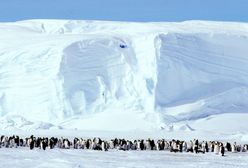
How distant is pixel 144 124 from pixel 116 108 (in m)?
3.66

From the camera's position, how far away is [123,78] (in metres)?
57.3

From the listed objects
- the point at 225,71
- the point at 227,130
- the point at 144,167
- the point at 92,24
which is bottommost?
the point at 144,167

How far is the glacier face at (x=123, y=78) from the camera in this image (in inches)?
2156

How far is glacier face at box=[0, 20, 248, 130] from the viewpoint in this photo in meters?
54.8

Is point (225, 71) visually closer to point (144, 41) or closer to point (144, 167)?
point (144, 41)

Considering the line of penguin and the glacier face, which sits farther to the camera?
the glacier face

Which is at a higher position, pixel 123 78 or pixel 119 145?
pixel 123 78

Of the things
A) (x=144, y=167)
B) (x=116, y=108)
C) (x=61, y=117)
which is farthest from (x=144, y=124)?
(x=144, y=167)

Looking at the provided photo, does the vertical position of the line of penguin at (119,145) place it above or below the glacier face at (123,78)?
below

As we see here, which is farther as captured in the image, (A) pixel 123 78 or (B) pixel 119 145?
(A) pixel 123 78

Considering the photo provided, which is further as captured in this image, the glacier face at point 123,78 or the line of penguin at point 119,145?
the glacier face at point 123,78

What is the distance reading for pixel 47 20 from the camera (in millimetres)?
79250

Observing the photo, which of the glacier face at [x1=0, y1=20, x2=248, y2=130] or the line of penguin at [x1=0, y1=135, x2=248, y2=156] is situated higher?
the glacier face at [x1=0, y1=20, x2=248, y2=130]

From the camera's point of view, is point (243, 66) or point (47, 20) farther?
point (47, 20)
